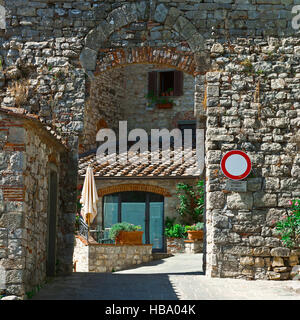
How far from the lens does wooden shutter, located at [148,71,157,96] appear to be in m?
23.6

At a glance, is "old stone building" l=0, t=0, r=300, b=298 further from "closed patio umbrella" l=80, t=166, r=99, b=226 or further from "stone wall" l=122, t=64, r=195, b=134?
"stone wall" l=122, t=64, r=195, b=134

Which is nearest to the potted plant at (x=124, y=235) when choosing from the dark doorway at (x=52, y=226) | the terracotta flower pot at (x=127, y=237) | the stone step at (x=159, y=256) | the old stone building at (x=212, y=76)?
the terracotta flower pot at (x=127, y=237)

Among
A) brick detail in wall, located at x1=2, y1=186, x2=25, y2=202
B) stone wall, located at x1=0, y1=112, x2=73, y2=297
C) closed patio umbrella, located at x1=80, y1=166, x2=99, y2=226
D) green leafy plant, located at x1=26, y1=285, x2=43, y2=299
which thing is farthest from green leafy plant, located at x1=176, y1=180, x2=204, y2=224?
brick detail in wall, located at x1=2, y1=186, x2=25, y2=202

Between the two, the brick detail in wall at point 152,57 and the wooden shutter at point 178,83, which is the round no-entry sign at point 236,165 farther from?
the wooden shutter at point 178,83

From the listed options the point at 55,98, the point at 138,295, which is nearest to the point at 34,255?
the point at 138,295

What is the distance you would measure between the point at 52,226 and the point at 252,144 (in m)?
3.93

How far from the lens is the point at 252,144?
9.93 metres

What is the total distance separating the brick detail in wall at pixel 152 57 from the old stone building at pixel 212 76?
0.02 meters

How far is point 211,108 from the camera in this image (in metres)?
10.0

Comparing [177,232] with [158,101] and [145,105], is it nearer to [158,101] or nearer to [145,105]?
[158,101]

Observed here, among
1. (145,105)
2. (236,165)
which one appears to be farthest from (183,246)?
(145,105)

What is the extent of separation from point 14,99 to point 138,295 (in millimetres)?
4770

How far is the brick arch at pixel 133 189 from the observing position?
18108 mm
